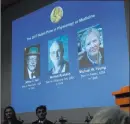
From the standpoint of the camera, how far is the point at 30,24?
10.0ft

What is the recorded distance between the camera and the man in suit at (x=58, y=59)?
2.62 metres

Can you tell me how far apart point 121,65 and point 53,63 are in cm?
76

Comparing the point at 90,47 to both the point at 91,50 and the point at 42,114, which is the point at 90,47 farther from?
the point at 42,114

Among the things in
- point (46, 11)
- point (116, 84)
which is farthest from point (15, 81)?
point (116, 84)

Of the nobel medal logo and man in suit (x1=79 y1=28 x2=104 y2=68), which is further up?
the nobel medal logo

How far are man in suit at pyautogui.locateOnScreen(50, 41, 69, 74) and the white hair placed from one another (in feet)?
6.50

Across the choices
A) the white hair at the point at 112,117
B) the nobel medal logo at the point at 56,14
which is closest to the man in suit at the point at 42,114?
the nobel medal logo at the point at 56,14

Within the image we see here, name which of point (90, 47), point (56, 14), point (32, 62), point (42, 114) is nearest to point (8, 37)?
point (32, 62)

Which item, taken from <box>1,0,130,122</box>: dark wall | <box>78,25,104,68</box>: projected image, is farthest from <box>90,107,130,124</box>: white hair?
<box>1,0,130,122</box>: dark wall

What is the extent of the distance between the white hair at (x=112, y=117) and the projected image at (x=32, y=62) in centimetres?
227

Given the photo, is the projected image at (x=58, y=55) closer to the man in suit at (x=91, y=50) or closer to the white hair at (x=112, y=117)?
the man in suit at (x=91, y=50)

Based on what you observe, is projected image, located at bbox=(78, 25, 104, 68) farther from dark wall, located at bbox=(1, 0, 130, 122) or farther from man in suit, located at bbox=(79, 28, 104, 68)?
dark wall, located at bbox=(1, 0, 130, 122)

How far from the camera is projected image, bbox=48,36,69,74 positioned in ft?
8.62

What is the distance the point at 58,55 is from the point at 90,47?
1.28 ft
